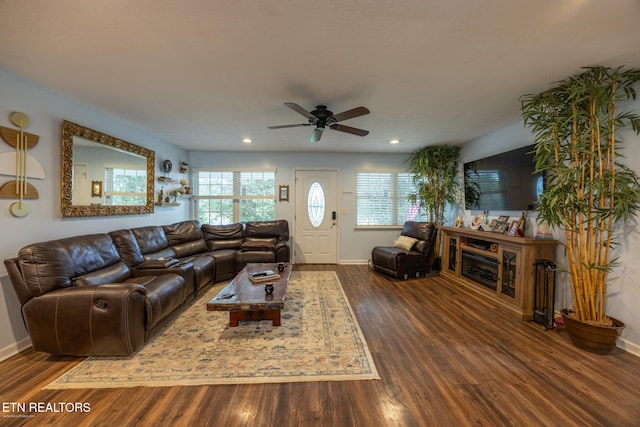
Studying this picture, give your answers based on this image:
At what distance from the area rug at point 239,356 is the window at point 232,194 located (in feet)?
8.98

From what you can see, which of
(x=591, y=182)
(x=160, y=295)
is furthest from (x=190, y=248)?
(x=591, y=182)

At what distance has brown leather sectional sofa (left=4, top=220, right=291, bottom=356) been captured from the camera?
1.91 meters

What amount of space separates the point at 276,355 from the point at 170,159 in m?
4.18

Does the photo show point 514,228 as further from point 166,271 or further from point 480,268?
point 166,271

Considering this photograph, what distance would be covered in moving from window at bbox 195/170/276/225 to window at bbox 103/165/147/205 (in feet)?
4.76

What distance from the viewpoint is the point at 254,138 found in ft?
13.7

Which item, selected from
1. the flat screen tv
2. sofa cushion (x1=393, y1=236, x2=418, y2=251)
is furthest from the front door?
the flat screen tv

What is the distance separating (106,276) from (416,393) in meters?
3.00

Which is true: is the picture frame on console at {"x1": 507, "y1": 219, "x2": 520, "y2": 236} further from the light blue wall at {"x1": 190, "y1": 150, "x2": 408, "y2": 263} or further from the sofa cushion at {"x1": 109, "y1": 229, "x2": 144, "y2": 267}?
the sofa cushion at {"x1": 109, "y1": 229, "x2": 144, "y2": 267}

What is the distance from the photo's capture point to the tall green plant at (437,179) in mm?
4664

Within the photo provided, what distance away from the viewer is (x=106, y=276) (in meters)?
2.45

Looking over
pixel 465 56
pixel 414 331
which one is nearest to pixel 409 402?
pixel 414 331

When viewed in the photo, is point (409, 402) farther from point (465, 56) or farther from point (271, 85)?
point (271, 85)

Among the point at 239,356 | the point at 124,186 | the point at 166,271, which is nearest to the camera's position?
the point at 239,356
